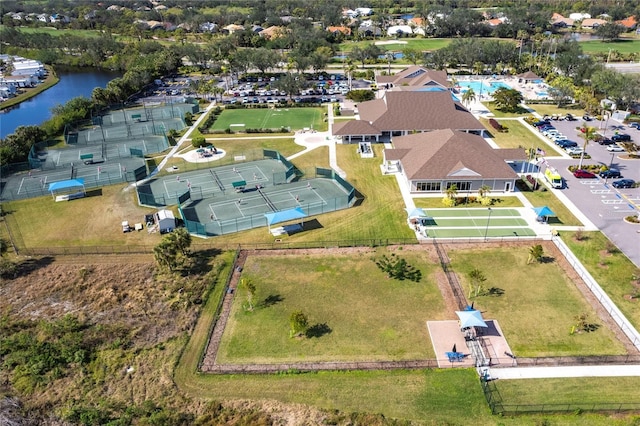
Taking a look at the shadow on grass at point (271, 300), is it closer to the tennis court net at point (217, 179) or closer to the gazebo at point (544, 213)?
the tennis court net at point (217, 179)

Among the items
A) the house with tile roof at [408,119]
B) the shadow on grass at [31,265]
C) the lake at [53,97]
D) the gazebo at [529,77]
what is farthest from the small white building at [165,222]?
the gazebo at [529,77]

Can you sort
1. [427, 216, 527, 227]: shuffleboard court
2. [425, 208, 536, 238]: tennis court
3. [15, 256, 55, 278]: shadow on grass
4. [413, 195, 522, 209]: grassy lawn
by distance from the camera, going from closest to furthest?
[15, 256, 55, 278]: shadow on grass, [425, 208, 536, 238]: tennis court, [427, 216, 527, 227]: shuffleboard court, [413, 195, 522, 209]: grassy lawn

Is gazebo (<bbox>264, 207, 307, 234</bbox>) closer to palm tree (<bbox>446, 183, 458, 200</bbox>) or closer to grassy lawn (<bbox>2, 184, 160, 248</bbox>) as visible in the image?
grassy lawn (<bbox>2, 184, 160, 248</bbox>)

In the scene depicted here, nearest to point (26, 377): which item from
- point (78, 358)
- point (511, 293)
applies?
point (78, 358)

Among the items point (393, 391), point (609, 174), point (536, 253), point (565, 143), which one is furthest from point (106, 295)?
point (565, 143)

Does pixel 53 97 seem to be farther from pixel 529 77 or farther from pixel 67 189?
pixel 529 77

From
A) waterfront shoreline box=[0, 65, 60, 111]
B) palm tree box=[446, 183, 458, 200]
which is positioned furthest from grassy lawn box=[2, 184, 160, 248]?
waterfront shoreline box=[0, 65, 60, 111]

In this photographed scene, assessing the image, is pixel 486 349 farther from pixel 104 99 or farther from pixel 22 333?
pixel 104 99
